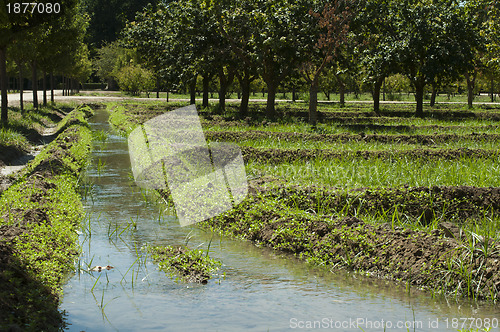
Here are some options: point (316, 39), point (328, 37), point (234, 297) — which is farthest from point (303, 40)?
point (234, 297)

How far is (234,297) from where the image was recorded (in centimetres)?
609

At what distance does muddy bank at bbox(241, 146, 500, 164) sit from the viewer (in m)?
13.6

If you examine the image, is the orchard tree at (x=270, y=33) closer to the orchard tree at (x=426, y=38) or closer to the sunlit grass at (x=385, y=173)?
the orchard tree at (x=426, y=38)

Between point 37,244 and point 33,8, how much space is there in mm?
12959

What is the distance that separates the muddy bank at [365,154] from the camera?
1362 cm

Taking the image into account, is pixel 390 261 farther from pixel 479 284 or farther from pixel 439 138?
pixel 439 138

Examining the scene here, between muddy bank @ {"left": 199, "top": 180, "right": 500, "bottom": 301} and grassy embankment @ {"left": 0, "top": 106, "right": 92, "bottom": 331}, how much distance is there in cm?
245

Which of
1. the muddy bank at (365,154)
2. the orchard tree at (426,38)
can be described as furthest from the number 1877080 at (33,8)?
the orchard tree at (426,38)

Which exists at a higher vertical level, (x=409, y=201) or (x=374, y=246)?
(x=409, y=201)

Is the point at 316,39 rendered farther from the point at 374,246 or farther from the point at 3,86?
the point at 374,246

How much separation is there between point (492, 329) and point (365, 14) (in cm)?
2257

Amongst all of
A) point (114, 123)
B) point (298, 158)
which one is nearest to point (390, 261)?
point (298, 158)

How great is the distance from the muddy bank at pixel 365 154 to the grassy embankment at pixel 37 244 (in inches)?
186

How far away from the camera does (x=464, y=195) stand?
9297 mm
